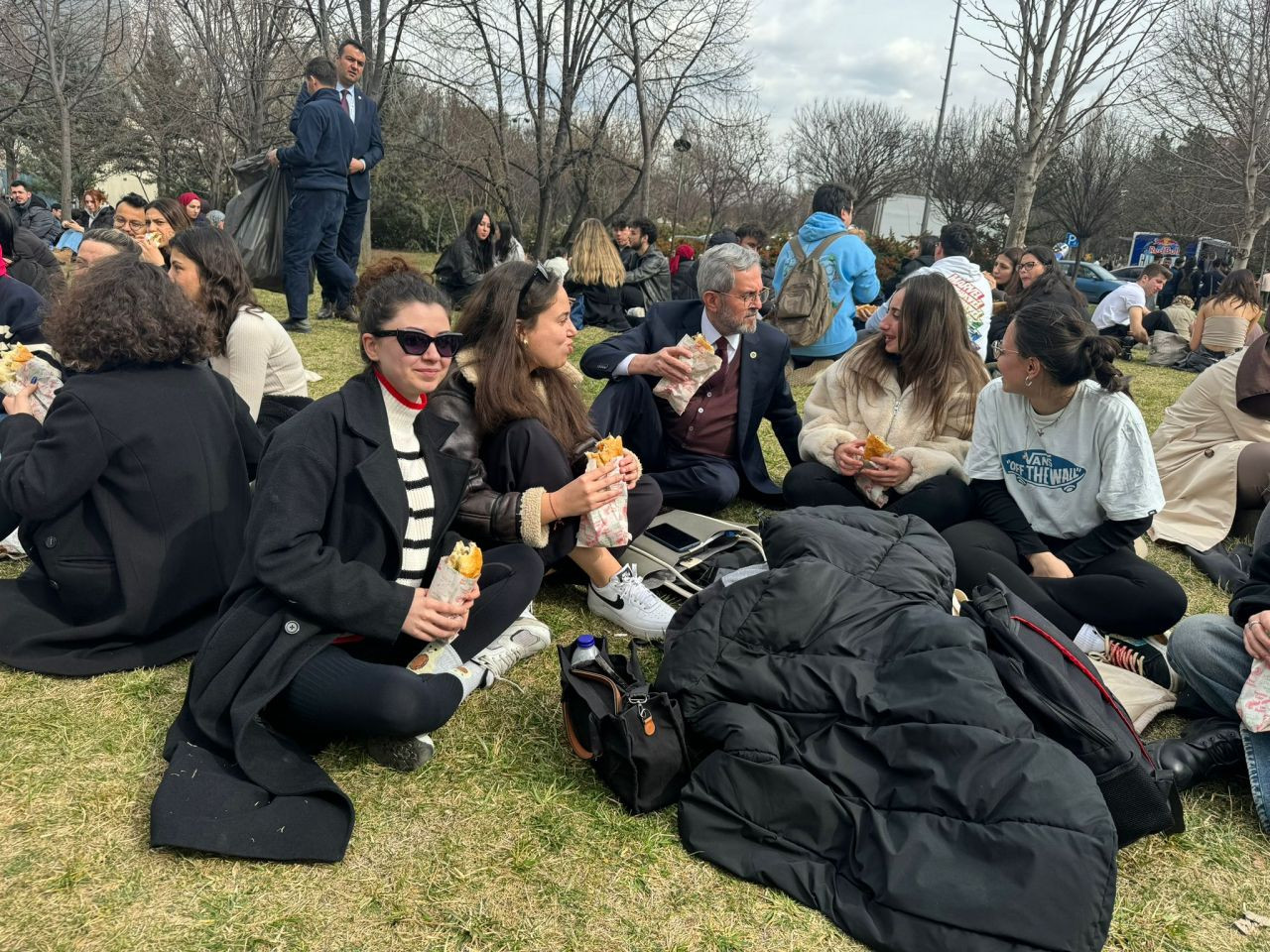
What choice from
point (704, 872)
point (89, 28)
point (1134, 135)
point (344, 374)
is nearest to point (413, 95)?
point (89, 28)

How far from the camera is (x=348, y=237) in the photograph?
32.3 feet

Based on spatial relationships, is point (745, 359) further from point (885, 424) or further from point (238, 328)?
point (238, 328)

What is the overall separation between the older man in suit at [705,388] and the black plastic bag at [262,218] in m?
5.45

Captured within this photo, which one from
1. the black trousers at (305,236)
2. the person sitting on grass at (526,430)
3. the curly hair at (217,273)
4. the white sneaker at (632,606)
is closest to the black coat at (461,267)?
the black trousers at (305,236)

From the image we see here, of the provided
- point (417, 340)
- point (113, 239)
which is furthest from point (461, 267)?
point (417, 340)

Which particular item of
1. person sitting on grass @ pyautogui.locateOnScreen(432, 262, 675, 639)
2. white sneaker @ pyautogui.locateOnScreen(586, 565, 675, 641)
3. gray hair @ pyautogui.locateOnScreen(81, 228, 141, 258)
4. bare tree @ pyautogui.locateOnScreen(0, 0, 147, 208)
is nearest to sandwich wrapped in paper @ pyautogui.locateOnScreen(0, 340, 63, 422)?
gray hair @ pyautogui.locateOnScreen(81, 228, 141, 258)

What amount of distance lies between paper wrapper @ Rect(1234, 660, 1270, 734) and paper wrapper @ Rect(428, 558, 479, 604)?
2436mm

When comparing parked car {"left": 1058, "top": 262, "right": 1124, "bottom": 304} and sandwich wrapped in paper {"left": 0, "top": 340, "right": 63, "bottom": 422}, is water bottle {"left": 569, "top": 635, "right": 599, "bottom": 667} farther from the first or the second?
parked car {"left": 1058, "top": 262, "right": 1124, "bottom": 304}

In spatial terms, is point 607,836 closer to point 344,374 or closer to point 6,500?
→ point 6,500

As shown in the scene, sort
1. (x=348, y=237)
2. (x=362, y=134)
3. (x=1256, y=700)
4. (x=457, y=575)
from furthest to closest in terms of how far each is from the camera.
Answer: (x=348, y=237), (x=362, y=134), (x=1256, y=700), (x=457, y=575)

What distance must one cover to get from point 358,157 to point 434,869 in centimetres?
843

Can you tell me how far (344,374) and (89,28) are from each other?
883 cm

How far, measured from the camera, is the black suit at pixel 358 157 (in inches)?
360

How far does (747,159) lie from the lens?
103 feet
